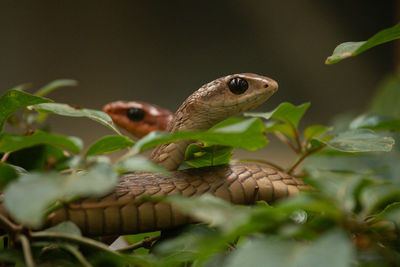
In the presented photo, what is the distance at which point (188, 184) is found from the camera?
2.69 feet

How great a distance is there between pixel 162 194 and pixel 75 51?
2.34 meters

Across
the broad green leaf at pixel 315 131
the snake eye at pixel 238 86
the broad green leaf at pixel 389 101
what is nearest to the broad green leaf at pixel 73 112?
the snake eye at pixel 238 86

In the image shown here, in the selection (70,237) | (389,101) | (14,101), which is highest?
(14,101)

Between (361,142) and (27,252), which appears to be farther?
(361,142)

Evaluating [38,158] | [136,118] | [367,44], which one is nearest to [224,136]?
[367,44]

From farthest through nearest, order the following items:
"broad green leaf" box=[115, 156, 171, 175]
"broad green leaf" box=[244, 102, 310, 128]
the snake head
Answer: the snake head → "broad green leaf" box=[244, 102, 310, 128] → "broad green leaf" box=[115, 156, 171, 175]

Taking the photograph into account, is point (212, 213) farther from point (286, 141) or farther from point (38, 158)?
point (286, 141)

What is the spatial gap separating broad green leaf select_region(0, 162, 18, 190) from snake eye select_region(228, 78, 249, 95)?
549 millimetres

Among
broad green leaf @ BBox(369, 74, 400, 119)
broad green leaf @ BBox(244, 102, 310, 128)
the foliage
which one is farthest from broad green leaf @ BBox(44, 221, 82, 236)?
broad green leaf @ BBox(369, 74, 400, 119)

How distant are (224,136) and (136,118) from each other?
1152mm

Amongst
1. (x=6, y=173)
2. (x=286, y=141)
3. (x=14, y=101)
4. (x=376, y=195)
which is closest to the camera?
(x=376, y=195)

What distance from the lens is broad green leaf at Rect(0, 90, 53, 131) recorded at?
2.23ft

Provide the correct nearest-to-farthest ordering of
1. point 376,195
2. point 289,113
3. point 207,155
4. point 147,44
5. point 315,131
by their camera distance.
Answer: point 376,195, point 207,155, point 289,113, point 315,131, point 147,44

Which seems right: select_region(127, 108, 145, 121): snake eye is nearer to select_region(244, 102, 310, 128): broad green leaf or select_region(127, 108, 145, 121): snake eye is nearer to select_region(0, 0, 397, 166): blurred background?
select_region(244, 102, 310, 128): broad green leaf
